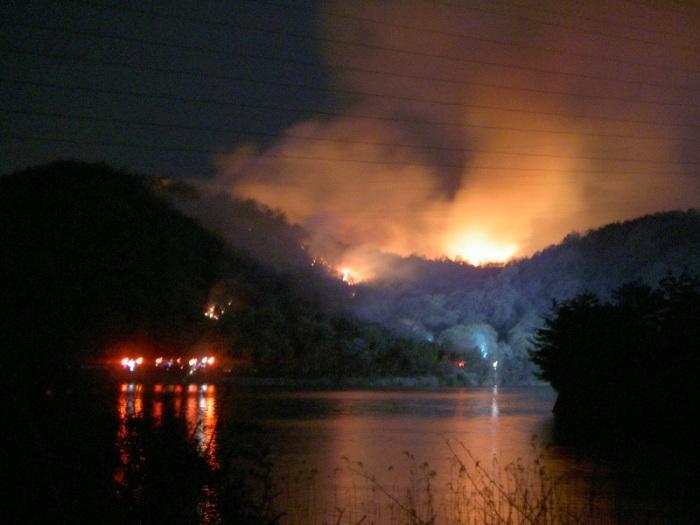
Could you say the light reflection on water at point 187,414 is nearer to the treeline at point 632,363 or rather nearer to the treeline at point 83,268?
the treeline at point 83,268

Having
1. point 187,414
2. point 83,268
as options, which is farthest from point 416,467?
point 83,268

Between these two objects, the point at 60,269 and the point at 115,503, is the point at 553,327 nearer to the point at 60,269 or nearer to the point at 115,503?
the point at 60,269

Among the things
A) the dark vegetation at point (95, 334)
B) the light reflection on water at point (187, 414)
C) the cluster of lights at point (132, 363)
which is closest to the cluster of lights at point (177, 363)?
the cluster of lights at point (132, 363)

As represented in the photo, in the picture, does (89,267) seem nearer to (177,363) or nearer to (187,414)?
(187,414)

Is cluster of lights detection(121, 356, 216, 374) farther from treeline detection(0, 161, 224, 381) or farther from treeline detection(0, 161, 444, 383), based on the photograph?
treeline detection(0, 161, 224, 381)

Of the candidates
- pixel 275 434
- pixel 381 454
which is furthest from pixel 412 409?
pixel 381 454

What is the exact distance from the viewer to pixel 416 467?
54.0 feet

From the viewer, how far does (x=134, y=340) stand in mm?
30594

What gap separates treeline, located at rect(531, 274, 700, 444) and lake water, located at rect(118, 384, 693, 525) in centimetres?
186

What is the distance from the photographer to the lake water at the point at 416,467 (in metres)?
11.4

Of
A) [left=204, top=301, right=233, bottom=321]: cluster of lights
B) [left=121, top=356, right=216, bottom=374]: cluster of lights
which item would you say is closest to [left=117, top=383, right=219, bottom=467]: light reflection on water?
[left=121, top=356, right=216, bottom=374]: cluster of lights

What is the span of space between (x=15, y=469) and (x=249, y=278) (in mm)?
67951

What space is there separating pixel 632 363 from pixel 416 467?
41.4ft

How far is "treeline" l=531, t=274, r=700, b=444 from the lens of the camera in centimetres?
2344
